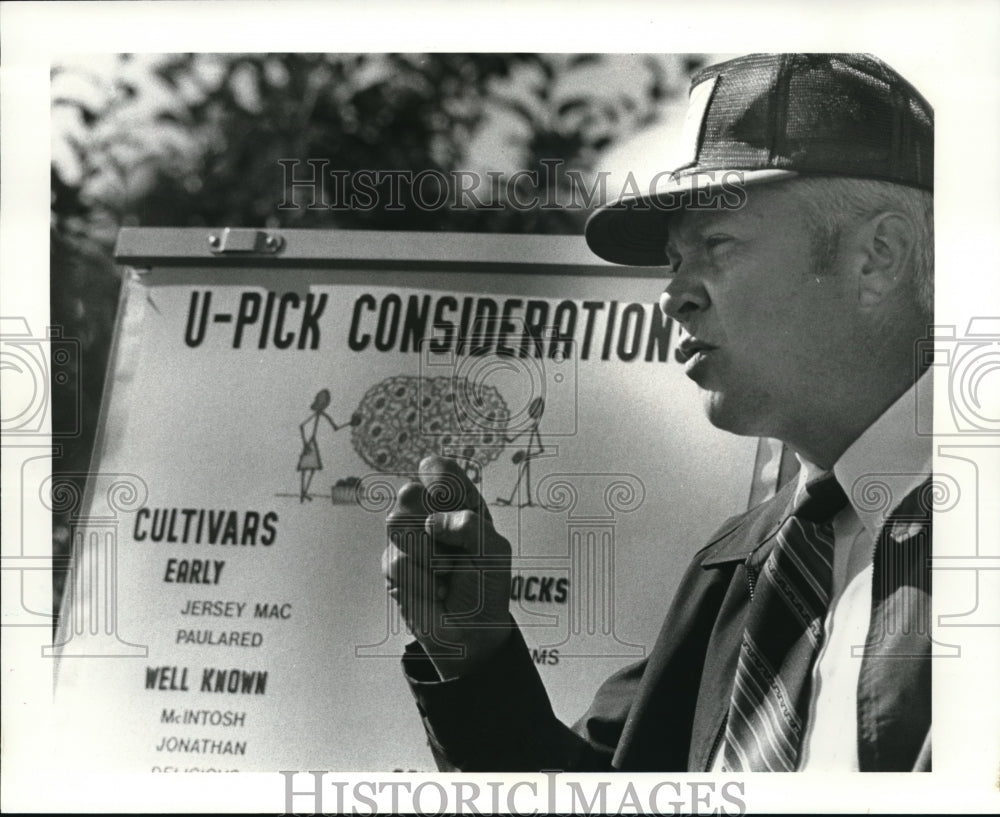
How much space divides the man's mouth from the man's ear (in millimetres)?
368

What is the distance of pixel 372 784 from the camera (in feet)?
9.34

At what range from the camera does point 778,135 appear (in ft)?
8.88

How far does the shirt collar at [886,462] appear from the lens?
2732 mm

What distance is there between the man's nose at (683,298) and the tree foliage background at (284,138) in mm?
270

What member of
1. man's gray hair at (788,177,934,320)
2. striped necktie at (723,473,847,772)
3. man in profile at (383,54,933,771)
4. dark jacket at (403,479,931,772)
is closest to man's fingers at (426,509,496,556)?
man in profile at (383,54,933,771)

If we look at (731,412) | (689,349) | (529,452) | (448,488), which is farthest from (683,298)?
(448,488)

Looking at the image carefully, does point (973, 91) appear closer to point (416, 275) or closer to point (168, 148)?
point (416, 275)

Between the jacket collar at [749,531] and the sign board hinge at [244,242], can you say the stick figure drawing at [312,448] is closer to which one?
the sign board hinge at [244,242]

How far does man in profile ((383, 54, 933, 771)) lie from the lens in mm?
2703

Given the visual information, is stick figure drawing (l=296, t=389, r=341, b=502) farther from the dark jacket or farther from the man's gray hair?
the man's gray hair

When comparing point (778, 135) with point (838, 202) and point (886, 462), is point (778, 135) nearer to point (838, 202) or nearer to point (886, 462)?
point (838, 202)

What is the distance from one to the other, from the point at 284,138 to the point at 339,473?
88cm

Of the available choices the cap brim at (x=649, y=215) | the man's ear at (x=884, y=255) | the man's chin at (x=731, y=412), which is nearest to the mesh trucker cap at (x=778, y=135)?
the cap brim at (x=649, y=215)

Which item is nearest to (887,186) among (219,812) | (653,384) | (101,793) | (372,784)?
(653,384)
